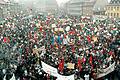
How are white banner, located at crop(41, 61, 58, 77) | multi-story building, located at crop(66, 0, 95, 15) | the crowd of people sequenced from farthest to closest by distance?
multi-story building, located at crop(66, 0, 95, 15) < the crowd of people < white banner, located at crop(41, 61, 58, 77)

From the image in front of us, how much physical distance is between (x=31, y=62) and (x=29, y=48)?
403 centimetres

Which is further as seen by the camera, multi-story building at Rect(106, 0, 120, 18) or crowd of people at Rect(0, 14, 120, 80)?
multi-story building at Rect(106, 0, 120, 18)

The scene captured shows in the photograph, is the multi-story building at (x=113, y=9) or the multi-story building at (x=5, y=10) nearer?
the multi-story building at (x=5, y=10)

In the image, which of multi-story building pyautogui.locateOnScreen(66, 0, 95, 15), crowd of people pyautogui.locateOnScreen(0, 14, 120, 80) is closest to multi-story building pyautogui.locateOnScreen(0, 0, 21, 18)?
crowd of people pyautogui.locateOnScreen(0, 14, 120, 80)

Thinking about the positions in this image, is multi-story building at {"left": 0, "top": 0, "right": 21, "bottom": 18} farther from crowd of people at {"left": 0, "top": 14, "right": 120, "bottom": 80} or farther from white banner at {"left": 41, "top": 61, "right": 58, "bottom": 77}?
white banner at {"left": 41, "top": 61, "right": 58, "bottom": 77}

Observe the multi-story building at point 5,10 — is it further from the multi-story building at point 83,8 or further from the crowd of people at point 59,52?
the multi-story building at point 83,8

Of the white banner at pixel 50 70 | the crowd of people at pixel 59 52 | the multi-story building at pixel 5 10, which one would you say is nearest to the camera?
the white banner at pixel 50 70

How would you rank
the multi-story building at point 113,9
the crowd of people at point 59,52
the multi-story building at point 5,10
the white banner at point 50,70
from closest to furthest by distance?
1. the white banner at point 50,70
2. the crowd of people at point 59,52
3. the multi-story building at point 5,10
4. the multi-story building at point 113,9

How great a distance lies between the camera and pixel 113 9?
76.8 metres

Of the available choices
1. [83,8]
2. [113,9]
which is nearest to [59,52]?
[113,9]

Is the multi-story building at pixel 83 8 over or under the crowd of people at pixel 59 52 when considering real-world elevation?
under

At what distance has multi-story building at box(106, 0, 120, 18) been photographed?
75556 millimetres

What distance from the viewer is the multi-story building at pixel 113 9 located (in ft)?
248

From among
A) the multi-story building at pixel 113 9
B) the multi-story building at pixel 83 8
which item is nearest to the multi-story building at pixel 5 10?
the multi-story building at pixel 113 9
